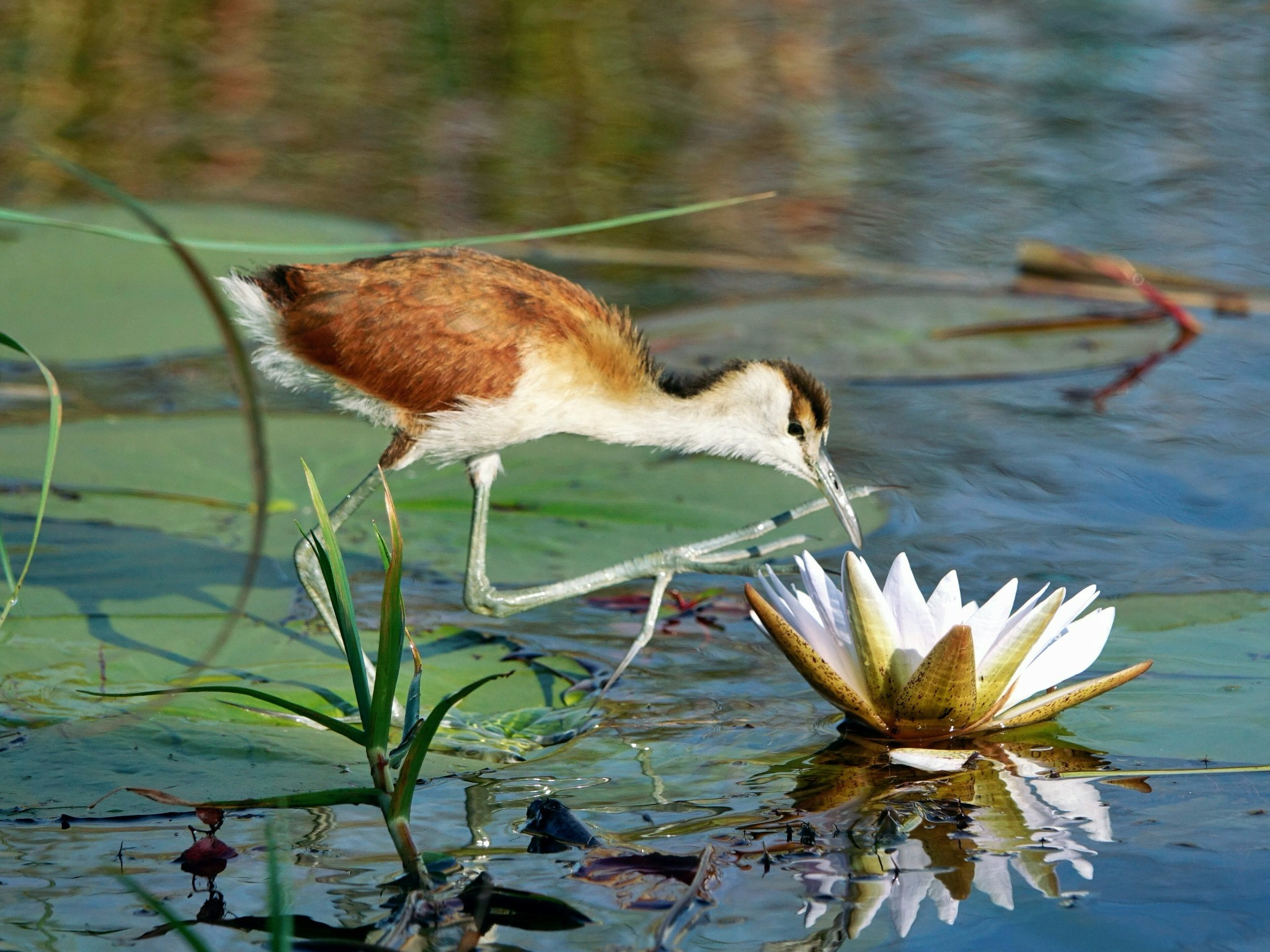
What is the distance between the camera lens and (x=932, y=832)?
2758 millimetres

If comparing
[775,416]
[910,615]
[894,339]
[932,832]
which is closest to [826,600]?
[910,615]

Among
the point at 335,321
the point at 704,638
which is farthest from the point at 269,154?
the point at 704,638

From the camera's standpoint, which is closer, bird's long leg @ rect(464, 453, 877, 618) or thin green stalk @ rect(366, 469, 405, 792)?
thin green stalk @ rect(366, 469, 405, 792)

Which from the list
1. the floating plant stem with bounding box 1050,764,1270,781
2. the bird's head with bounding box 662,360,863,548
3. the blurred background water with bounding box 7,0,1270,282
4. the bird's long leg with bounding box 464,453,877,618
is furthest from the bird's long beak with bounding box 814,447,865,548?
the blurred background water with bounding box 7,0,1270,282

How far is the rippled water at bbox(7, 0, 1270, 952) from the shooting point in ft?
8.36

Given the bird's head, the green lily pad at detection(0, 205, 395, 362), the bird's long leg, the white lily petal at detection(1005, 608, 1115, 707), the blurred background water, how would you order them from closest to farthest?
the white lily petal at detection(1005, 608, 1115, 707) < the bird's long leg < the bird's head < the green lily pad at detection(0, 205, 395, 362) < the blurred background water

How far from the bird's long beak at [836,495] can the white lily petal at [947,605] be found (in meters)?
1.04

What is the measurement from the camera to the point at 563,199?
897cm

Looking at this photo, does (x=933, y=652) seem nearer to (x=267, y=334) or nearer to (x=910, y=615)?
(x=910, y=615)

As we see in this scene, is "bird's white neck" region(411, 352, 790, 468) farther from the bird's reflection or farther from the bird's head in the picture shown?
the bird's reflection

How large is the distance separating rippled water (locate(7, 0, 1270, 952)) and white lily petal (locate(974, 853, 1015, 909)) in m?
0.01

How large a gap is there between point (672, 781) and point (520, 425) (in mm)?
1490

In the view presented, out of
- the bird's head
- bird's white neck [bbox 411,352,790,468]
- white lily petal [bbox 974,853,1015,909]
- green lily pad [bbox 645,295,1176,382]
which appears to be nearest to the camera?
Answer: white lily petal [bbox 974,853,1015,909]

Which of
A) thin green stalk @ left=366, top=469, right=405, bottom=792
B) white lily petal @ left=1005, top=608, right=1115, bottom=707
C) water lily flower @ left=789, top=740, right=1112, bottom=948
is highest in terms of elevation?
thin green stalk @ left=366, top=469, right=405, bottom=792
